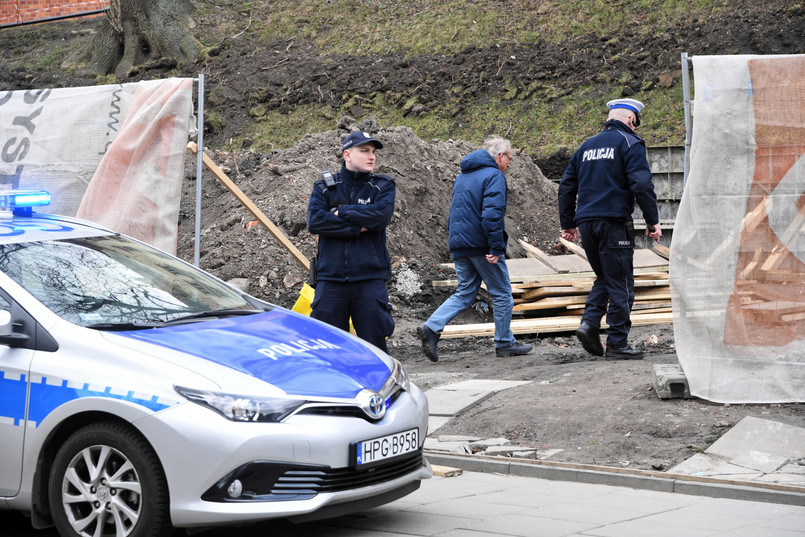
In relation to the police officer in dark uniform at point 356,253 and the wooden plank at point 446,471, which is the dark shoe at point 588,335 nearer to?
the police officer in dark uniform at point 356,253

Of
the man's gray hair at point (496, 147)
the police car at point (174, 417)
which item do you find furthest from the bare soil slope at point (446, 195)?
Result: the police car at point (174, 417)

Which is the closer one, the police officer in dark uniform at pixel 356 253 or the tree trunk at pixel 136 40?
the police officer in dark uniform at pixel 356 253

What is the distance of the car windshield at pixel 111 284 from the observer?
16.2 feet

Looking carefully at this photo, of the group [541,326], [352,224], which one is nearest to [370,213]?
[352,224]

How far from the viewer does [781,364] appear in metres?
6.89

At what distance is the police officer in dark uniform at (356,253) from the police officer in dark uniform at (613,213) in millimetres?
2106

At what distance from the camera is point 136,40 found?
27781 mm

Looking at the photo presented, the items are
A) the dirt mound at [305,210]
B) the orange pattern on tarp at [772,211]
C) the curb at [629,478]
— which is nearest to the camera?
the curb at [629,478]

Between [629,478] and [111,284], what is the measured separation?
3137 millimetres

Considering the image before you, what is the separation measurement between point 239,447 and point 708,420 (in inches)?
145

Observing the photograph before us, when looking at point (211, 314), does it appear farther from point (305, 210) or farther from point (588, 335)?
point (305, 210)

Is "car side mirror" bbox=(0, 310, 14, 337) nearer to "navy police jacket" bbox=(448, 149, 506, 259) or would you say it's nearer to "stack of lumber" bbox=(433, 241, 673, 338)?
"navy police jacket" bbox=(448, 149, 506, 259)

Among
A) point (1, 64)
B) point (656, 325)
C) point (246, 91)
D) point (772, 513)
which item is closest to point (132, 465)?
point (772, 513)

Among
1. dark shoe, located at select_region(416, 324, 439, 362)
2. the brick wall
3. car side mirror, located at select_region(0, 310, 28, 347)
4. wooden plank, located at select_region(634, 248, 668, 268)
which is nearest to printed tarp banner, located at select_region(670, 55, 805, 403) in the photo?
dark shoe, located at select_region(416, 324, 439, 362)
